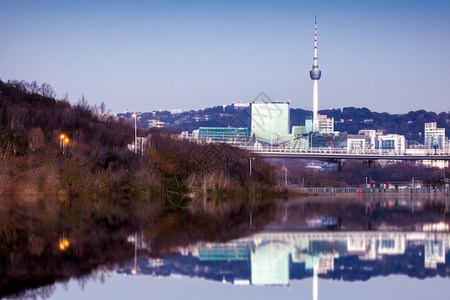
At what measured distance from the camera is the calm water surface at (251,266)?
10.0m

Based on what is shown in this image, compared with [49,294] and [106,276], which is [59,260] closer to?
[106,276]

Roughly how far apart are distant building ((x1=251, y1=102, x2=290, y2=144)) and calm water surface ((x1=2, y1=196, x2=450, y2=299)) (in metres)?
129

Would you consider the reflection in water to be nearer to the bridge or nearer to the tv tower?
the bridge

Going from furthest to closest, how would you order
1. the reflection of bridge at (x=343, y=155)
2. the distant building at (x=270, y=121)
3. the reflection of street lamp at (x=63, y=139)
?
the distant building at (x=270, y=121) < the reflection of bridge at (x=343, y=155) < the reflection of street lamp at (x=63, y=139)

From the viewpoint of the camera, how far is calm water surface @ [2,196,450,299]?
1002 centimetres

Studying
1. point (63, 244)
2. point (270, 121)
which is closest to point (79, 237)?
point (63, 244)

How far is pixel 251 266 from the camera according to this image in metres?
12.2

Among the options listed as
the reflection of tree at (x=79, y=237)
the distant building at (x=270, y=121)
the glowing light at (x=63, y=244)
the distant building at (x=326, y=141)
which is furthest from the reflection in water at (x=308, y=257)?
the distant building at (x=326, y=141)

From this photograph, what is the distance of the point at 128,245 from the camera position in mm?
14711

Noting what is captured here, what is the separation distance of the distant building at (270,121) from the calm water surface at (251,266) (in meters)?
129

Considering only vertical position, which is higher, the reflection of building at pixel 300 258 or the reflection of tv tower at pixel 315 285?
the reflection of tv tower at pixel 315 285

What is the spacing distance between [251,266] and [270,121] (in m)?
161

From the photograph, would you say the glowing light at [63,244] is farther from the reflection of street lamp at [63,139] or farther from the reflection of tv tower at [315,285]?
the reflection of street lamp at [63,139]

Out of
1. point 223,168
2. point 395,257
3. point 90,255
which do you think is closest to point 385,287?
point 395,257
